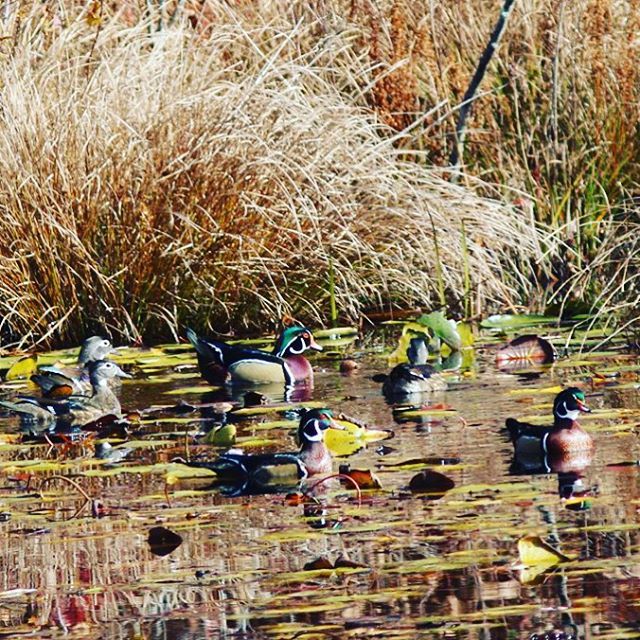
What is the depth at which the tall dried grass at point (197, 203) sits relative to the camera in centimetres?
1068

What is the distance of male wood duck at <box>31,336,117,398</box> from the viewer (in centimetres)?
922

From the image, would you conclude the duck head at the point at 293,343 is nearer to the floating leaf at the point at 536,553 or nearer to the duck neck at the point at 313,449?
the duck neck at the point at 313,449

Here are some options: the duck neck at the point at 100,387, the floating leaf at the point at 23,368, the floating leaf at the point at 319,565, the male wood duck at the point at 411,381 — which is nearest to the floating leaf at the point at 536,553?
the floating leaf at the point at 319,565

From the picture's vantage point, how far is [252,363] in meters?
9.55

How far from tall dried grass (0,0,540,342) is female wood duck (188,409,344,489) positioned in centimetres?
413

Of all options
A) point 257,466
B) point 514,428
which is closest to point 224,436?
point 257,466

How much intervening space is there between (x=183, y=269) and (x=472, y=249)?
1.99 metres

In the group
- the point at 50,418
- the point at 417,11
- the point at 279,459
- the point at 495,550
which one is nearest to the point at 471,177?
the point at 417,11

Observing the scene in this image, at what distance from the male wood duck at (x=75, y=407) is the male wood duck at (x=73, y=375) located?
445 millimetres

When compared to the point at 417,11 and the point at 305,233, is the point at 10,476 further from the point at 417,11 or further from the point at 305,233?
the point at 417,11

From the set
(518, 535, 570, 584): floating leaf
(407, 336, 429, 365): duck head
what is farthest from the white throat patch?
(518, 535, 570, 584): floating leaf

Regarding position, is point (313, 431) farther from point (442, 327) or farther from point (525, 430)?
point (442, 327)

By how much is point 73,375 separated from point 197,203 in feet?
5.95

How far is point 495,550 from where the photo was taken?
501 cm
